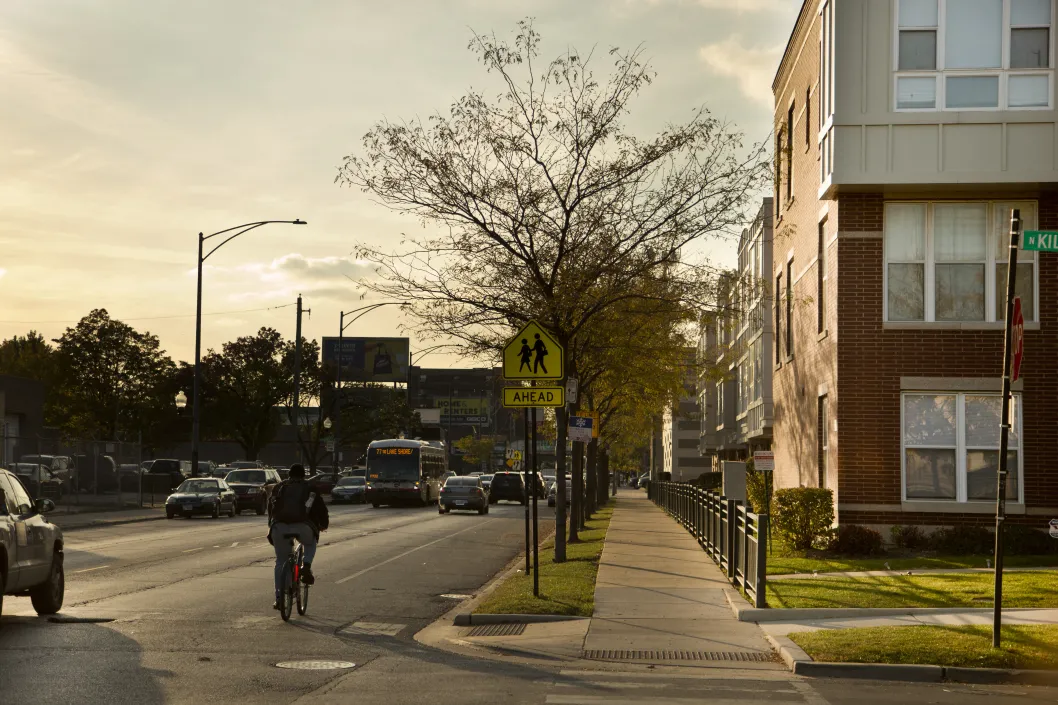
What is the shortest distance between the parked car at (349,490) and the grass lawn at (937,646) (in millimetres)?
48057

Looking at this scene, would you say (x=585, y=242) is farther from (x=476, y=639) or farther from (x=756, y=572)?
(x=476, y=639)

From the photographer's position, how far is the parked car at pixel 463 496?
4722cm

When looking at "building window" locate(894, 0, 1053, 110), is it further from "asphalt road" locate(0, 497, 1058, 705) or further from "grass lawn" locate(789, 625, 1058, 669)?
"grass lawn" locate(789, 625, 1058, 669)

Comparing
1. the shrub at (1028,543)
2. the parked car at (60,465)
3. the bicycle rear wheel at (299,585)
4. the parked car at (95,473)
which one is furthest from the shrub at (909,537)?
the parked car at (95,473)

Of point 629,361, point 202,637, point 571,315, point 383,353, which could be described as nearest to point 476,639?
point 202,637

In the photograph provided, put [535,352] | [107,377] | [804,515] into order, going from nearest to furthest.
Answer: [535,352] < [804,515] < [107,377]

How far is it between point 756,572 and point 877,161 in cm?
965

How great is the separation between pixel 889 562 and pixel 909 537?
1.67 m

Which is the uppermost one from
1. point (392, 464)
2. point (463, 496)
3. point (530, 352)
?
point (530, 352)

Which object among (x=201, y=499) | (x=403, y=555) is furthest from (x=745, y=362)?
(x=403, y=555)

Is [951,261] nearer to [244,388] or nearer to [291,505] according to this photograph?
[291,505]

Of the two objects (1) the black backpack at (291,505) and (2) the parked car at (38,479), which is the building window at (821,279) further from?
(2) the parked car at (38,479)

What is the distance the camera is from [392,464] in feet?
181

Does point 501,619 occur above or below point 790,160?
below
